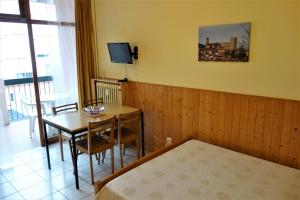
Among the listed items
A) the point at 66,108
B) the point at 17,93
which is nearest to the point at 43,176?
the point at 66,108

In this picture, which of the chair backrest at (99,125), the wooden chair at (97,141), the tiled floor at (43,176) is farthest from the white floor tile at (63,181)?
the chair backrest at (99,125)

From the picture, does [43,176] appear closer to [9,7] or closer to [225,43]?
[9,7]

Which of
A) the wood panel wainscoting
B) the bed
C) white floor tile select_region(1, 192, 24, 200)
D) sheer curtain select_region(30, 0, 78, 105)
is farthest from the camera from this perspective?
sheer curtain select_region(30, 0, 78, 105)

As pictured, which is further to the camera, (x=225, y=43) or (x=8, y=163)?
(x=8, y=163)

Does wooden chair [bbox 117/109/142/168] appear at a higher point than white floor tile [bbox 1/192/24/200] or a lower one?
higher

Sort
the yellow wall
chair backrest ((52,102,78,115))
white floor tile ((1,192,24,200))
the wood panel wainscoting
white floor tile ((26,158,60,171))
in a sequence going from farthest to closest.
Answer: chair backrest ((52,102,78,115)) < white floor tile ((26,158,60,171)) < white floor tile ((1,192,24,200)) < the wood panel wainscoting < the yellow wall

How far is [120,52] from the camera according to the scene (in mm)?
3652

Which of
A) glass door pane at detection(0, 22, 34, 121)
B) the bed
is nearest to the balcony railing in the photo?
glass door pane at detection(0, 22, 34, 121)

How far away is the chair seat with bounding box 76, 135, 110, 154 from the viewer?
112 inches

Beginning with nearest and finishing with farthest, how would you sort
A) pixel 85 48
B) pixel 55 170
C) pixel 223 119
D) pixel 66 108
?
pixel 223 119, pixel 55 170, pixel 66 108, pixel 85 48

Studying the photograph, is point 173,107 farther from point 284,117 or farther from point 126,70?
point 284,117

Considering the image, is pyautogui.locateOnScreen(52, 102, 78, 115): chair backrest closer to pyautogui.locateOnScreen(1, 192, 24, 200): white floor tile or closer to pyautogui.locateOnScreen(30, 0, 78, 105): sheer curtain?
pyautogui.locateOnScreen(30, 0, 78, 105): sheer curtain

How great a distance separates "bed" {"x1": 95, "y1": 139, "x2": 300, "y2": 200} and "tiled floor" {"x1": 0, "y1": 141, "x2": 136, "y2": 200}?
850mm

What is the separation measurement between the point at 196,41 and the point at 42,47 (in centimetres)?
249
